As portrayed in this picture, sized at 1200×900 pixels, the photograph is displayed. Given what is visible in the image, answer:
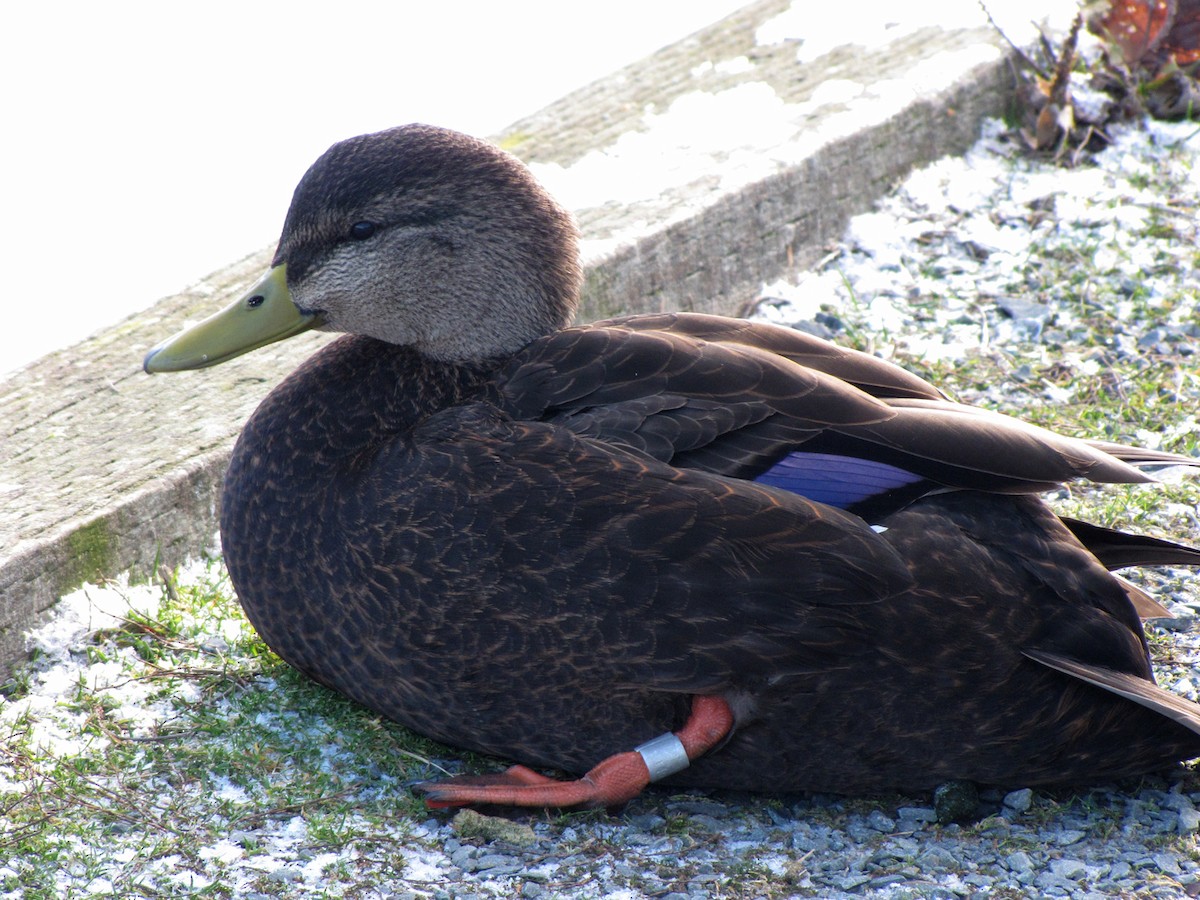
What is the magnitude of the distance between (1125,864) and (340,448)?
170 cm

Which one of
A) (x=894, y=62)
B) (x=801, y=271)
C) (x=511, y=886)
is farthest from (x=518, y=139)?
(x=511, y=886)

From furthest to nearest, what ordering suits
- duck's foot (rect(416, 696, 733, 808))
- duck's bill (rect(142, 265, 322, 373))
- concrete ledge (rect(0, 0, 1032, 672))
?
concrete ledge (rect(0, 0, 1032, 672)) < duck's bill (rect(142, 265, 322, 373)) < duck's foot (rect(416, 696, 733, 808))

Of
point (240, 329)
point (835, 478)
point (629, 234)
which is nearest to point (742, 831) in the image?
point (835, 478)

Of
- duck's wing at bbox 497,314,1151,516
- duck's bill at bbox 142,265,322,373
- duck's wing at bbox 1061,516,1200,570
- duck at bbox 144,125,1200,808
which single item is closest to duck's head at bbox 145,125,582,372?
duck's bill at bbox 142,265,322,373

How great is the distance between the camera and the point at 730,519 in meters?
2.68

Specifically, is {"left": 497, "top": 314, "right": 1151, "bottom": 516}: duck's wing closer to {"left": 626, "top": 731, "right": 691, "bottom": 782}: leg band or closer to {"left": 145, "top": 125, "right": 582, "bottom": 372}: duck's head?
{"left": 145, "top": 125, "right": 582, "bottom": 372}: duck's head

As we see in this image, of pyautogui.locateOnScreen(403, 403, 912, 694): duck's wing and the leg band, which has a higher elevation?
pyautogui.locateOnScreen(403, 403, 912, 694): duck's wing

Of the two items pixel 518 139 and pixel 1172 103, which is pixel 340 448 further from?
pixel 1172 103

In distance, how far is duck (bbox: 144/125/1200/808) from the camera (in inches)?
106

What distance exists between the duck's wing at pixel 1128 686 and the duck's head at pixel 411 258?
125 cm

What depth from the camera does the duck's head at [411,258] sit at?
10.2 ft

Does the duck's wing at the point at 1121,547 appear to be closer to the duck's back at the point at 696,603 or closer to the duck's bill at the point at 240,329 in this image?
the duck's back at the point at 696,603

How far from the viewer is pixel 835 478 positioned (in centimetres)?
277

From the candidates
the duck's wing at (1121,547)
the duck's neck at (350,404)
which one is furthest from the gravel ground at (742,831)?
the duck's neck at (350,404)
